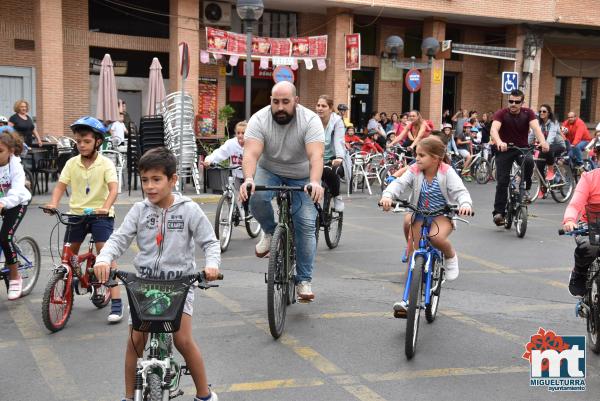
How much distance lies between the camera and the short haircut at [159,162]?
3.77 meters

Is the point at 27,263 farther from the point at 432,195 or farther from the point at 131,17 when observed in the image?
the point at 131,17

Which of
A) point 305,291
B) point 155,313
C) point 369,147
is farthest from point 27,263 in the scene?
point 369,147

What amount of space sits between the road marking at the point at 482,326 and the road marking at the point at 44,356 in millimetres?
3102

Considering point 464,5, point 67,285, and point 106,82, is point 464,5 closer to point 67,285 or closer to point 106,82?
point 106,82

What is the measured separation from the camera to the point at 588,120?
107 feet

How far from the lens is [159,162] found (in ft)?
12.4

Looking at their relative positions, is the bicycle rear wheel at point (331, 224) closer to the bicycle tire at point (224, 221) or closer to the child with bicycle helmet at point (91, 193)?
the bicycle tire at point (224, 221)

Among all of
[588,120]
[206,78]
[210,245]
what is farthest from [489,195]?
[588,120]

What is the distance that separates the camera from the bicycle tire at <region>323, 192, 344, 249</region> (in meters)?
8.98

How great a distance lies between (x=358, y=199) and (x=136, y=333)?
39.5ft

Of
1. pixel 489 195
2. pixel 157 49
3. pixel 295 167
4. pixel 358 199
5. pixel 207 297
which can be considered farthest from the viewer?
pixel 157 49

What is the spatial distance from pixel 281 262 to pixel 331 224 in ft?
12.5

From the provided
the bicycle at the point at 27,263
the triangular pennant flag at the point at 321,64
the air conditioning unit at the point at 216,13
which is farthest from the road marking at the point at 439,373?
the triangular pennant flag at the point at 321,64

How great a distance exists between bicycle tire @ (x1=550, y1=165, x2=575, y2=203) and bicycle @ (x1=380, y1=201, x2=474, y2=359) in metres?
10.2
